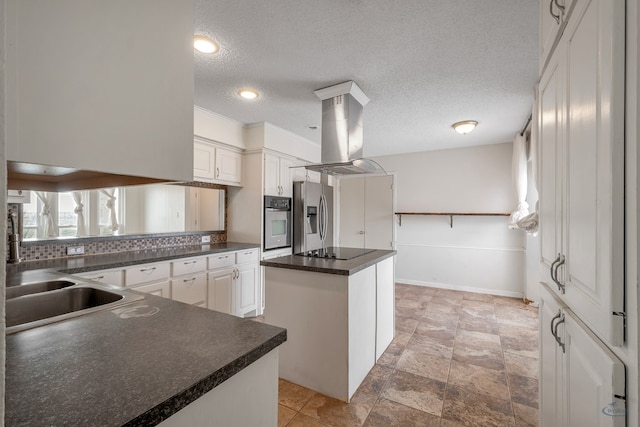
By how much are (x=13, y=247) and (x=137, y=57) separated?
8.06 feet

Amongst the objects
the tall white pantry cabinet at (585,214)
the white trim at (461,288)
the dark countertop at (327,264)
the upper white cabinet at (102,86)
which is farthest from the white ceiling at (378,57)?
the white trim at (461,288)

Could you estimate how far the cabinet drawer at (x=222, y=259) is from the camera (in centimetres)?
312

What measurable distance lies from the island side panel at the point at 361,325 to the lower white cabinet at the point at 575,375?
107 cm

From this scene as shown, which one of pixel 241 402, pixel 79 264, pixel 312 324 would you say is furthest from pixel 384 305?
pixel 79 264

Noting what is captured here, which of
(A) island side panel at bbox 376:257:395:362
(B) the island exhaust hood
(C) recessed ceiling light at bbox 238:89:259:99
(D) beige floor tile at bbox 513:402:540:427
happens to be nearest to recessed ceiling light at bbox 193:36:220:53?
(C) recessed ceiling light at bbox 238:89:259:99

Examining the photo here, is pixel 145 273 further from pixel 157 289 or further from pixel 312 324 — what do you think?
pixel 312 324

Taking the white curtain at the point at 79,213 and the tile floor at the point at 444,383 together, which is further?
the white curtain at the point at 79,213

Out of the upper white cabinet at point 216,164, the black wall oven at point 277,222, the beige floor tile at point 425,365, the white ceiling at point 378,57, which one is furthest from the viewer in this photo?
the black wall oven at point 277,222

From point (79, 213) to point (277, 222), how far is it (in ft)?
6.92

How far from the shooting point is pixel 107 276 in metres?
2.24

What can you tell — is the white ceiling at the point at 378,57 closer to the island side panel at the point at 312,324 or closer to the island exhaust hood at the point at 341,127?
the island exhaust hood at the point at 341,127

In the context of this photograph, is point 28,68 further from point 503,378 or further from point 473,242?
point 473,242

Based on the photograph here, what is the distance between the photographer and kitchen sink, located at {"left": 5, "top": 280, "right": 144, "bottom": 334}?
1204 millimetres

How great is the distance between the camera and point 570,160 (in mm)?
936
